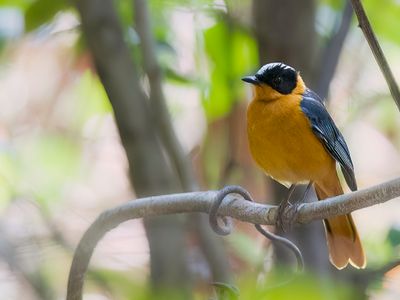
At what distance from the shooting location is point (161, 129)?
8.91 feet

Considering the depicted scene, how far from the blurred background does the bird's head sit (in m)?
0.21

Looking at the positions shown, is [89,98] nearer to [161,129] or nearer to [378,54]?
[161,129]

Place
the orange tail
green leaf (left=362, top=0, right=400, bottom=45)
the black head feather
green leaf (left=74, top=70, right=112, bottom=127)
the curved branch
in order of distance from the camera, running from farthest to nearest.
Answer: green leaf (left=74, top=70, right=112, bottom=127)
green leaf (left=362, top=0, right=400, bottom=45)
the black head feather
the orange tail
the curved branch

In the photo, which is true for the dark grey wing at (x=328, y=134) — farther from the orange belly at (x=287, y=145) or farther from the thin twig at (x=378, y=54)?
the thin twig at (x=378, y=54)

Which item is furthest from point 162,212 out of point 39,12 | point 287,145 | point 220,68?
point 220,68

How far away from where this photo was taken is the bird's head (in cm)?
262

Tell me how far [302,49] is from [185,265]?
834mm

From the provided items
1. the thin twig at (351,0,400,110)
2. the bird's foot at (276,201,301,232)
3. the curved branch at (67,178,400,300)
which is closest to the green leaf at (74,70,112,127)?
the bird's foot at (276,201,301,232)

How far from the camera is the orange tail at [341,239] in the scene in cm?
248

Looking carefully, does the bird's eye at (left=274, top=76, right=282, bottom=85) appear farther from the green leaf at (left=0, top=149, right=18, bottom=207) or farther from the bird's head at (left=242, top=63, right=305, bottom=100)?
the green leaf at (left=0, top=149, right=18, bottom=207)

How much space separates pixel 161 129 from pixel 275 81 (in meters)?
0.38

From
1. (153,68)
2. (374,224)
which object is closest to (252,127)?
(153,68)

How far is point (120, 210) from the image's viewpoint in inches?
71.6

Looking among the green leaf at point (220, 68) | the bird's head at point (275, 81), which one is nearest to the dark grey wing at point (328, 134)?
the bird's head at point (275, 81)
